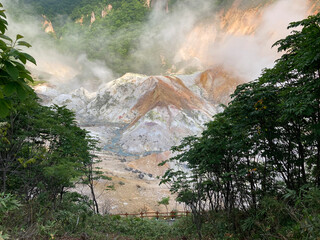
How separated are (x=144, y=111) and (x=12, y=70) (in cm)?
4782

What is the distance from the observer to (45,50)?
289ft

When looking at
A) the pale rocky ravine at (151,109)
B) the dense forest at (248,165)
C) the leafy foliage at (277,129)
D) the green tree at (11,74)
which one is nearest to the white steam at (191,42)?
the pale rocky ravine at (151,109)

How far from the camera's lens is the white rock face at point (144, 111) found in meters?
39.7

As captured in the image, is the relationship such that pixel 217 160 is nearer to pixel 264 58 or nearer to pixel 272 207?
pixel 272 207

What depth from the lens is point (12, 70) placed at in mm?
1175

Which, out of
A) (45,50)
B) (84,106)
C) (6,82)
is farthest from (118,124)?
(45,50)

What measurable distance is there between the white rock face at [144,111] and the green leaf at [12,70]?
3659 cm

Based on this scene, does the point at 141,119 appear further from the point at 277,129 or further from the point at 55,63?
the point at 55,63

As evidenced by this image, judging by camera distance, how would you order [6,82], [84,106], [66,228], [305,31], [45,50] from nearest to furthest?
1. [6,82]
2. [305,31]
3. [66,228]
4. [84,106]
5. [45,50]

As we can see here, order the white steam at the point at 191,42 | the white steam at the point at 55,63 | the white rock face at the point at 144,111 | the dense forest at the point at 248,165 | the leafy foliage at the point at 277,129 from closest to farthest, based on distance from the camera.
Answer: the dense forest at the point at 248,165, the leafy foliage at the point at 277,129, the white rock face at the point at 144,111, the white steam at the point at 191,42, the white steam at the point at 55,63

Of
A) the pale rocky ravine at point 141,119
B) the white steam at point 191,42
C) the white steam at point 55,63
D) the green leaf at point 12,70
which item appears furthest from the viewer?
the white steam at point 55,63

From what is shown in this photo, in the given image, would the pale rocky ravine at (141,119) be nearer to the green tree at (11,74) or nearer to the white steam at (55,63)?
the white steam at (55,63)

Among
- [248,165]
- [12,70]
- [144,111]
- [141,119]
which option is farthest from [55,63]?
[12,70]

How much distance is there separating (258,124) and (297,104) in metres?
1.65
